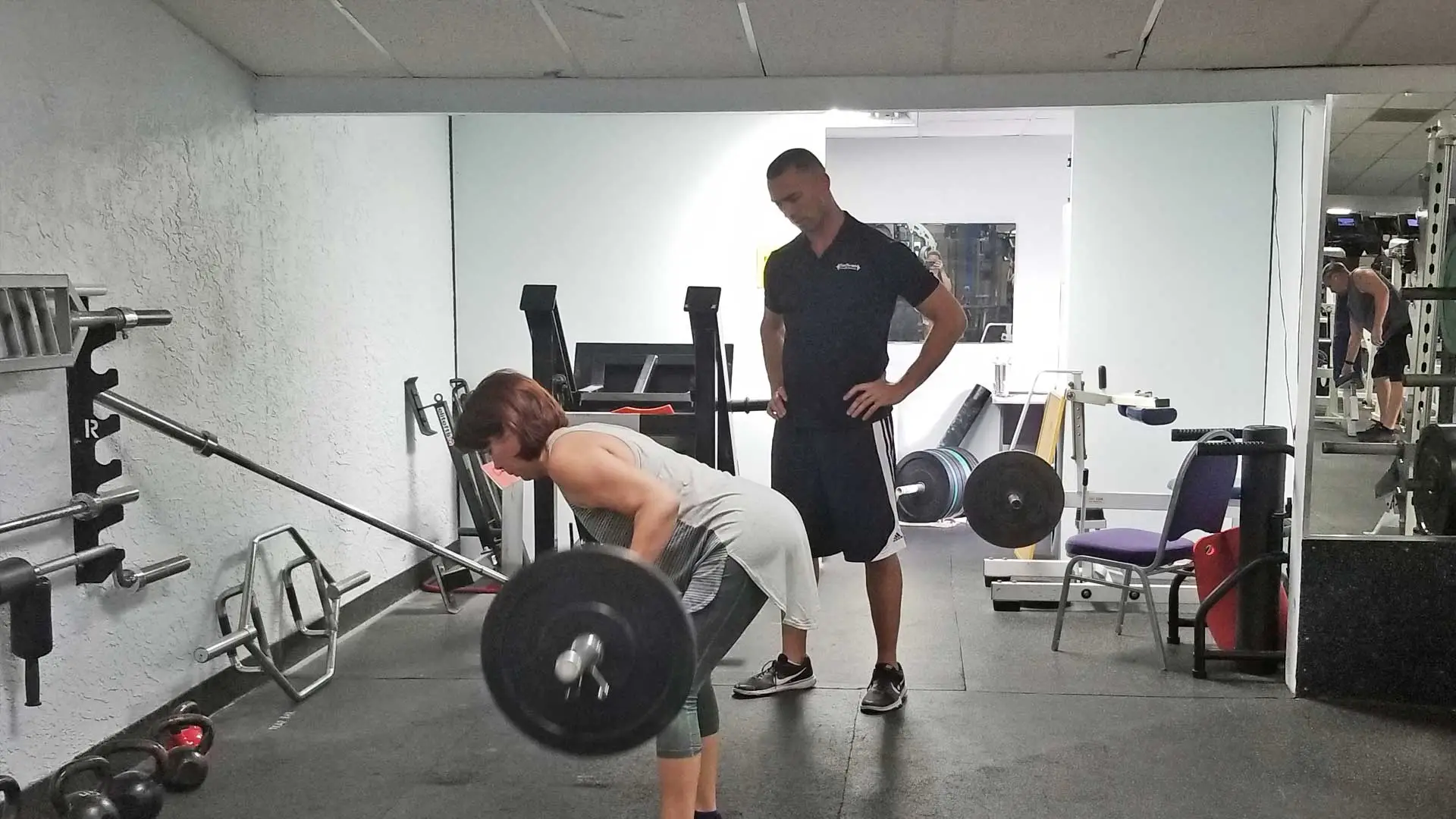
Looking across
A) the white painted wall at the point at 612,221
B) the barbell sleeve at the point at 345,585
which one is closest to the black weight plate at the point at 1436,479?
the white painted wall at the point at 612,221

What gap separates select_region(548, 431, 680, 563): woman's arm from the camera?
1724 millimetres

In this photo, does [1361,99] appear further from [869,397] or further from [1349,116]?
[869,397]

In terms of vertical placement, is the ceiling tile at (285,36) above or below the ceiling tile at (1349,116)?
above

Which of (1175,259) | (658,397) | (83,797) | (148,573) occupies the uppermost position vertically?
(1175,259)

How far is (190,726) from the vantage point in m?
2.65

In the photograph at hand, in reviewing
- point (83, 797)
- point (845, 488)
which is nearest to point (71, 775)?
point (83, 797)

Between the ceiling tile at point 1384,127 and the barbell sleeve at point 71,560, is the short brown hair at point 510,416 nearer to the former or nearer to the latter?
the barbell sleeve at point 71,560

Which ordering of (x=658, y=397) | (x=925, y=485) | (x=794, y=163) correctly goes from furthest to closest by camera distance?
(x=925, y=485), (x=658, y=397), (x=794, y=163)

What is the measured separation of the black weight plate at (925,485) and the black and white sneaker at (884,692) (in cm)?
166

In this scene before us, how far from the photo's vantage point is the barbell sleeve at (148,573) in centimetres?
255

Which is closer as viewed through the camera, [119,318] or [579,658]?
[579,658]

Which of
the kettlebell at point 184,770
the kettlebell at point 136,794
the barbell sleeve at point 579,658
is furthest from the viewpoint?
the kettlebell at point 184,770

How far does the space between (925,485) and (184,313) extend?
2943 mm

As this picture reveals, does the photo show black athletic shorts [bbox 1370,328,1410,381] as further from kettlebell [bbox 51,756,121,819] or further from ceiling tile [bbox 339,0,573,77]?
kettlebell [bbox 51,756,121,819]
